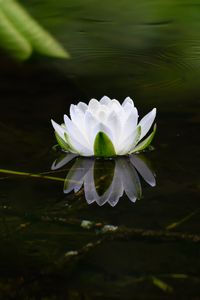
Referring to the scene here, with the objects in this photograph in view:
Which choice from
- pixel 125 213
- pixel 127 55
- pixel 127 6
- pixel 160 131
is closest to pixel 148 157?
pixel 160 131

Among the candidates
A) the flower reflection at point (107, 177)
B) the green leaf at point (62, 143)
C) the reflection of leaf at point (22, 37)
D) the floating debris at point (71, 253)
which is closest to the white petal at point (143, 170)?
the flower reflection at point (107, 177)

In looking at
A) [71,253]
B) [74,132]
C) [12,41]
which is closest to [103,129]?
[74,132]

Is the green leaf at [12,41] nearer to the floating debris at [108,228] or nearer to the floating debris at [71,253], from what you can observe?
the floating debris at [108,228]

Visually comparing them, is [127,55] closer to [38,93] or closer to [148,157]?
[38,93]

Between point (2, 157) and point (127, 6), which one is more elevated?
point (127, 6)

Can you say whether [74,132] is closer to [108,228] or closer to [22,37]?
[108,228]

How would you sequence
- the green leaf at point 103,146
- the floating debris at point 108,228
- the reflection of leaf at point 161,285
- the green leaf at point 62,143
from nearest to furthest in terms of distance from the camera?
the reflection of leaf at point 161,285 → the floating debris at point 108,228 → the green leaf at point 103,146 → the green leaf at point 62,143
